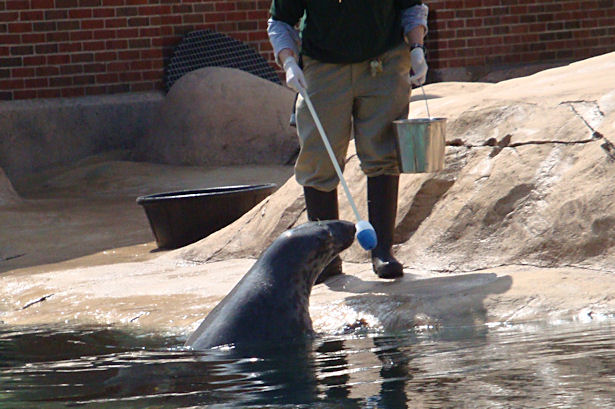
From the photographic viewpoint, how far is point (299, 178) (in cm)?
508

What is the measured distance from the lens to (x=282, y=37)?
486 cm

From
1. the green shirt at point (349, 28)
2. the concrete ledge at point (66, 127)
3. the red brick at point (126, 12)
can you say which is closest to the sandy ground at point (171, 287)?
the green shirt at point (349, 28)

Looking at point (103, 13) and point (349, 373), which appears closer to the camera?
point (349, 373)

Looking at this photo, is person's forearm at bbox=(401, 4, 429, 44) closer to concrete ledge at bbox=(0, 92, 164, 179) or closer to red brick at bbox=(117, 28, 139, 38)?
concrete ledge at bbox=(0, 92, 164, 179)

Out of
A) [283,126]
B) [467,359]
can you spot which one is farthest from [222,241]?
[283,126]

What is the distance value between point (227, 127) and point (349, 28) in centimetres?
619

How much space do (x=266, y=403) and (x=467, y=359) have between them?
29.5 inches

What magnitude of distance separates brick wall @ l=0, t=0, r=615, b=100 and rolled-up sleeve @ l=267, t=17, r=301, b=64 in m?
6.91

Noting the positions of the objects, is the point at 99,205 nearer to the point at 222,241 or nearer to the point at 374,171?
the point at 222,241

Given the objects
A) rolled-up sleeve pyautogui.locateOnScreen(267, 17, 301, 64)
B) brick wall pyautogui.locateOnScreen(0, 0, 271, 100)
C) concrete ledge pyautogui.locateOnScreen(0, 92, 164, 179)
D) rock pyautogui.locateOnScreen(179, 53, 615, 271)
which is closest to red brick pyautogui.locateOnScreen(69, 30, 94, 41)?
brick wall pyautogui.locateOnScreen(0, 0, 271, 100)

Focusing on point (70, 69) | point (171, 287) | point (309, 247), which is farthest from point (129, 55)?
point (309, 247)

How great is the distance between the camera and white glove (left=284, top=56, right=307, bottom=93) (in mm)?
4688

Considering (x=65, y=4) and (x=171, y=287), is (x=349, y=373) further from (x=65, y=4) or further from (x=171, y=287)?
(x=65, y=4)

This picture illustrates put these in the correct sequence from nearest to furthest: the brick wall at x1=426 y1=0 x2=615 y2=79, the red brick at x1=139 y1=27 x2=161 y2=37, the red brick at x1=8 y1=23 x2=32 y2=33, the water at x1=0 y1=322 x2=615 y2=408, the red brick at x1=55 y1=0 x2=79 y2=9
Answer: the water at x1=0 y1=322 x2=615 y2=408 < the red brick at x1=8 y1=23 x2=32 y2=33 < the red brick at x1=55 y1=0 x2=79 y2=9 < the red brick at x1=139 y1=27 x2=161 y2=37 < the brick wall at x1=426 y1=0 x2=615 y2=79
